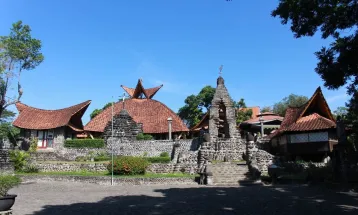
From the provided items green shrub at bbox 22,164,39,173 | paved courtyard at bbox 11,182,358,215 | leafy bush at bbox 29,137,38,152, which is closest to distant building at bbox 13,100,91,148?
leafy bush at bbox 29,137,38,152

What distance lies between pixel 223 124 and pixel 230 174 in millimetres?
11050

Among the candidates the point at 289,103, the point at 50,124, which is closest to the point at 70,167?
the point at 50,124

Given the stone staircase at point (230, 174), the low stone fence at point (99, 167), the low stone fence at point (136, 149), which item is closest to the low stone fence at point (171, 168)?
the low stone fence at point (99, 167)

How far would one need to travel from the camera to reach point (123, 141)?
3169 centimetres

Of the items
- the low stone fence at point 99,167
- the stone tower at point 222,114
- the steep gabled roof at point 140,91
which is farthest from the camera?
the steep gabled roof at point 140,91

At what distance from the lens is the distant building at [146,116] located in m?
36.0

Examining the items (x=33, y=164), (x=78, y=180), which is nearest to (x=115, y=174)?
(x=78, y=180)

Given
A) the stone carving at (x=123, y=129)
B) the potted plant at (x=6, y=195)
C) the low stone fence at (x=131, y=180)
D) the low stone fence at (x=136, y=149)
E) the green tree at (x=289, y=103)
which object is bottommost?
the low stone fence at (x=131, y=180)

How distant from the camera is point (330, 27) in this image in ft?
29.8

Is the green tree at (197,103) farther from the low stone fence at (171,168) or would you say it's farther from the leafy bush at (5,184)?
the leafy bush at (5,184)

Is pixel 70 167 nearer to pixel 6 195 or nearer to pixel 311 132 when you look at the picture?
pixel 6 195

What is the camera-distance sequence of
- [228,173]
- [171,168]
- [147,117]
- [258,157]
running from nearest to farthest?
[228,173] < [171,168] < [258,157] < [147,117]

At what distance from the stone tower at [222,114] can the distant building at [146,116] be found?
617cm

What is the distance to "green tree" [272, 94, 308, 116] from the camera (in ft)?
172
